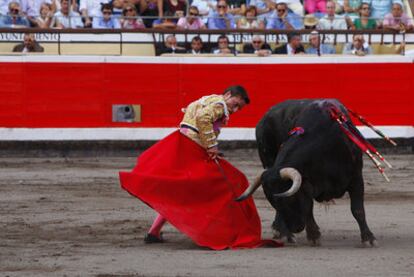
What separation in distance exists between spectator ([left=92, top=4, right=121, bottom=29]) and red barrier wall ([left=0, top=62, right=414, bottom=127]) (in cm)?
53

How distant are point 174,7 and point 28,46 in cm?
199

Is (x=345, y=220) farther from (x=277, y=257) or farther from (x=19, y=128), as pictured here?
(x=19, y=128)

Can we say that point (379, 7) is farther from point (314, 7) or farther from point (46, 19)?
point (46, 19)

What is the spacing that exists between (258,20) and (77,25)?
2.39 meters

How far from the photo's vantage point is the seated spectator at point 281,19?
53.0 feet

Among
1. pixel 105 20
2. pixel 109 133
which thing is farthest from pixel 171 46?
pixel 109 133

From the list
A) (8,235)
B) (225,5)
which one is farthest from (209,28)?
(8,235)

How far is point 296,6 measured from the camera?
16.5 meters

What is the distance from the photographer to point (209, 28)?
15.9 m

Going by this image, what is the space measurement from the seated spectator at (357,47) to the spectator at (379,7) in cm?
49

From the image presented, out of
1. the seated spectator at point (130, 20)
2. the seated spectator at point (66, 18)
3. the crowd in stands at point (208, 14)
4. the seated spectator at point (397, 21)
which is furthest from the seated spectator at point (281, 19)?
the seated spectator at point (66, 18)

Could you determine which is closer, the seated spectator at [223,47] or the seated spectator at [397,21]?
the seated spectator at [223,47]

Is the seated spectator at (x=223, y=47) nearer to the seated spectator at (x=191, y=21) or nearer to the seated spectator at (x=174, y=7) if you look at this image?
the seated spectator at (x=191, y=21)

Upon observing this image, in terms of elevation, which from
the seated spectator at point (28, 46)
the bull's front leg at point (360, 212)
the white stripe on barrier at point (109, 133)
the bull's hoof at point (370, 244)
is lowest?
the white stripe on barrier at point (109, 133)
